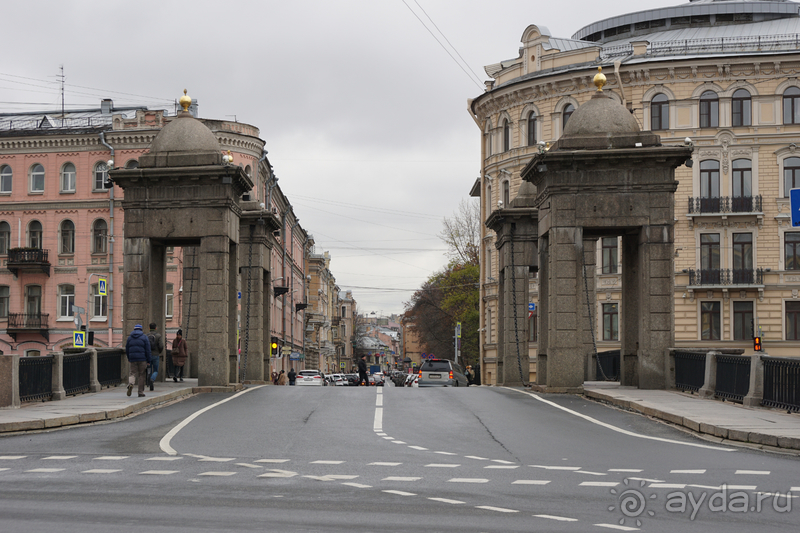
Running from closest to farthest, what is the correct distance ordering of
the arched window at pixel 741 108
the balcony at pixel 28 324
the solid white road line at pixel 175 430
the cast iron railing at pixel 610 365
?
the solid white road line at pixel 175 430 < the cast iron railing at pixel 610 365 < the arched window at pixel 741 108 < the balcony at pixel 28 324

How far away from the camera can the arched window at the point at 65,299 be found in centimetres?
6266

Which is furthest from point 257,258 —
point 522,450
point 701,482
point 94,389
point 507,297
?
point 701,482

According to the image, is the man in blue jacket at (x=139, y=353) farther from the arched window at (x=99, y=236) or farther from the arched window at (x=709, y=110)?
Result: the arched window at (x=99, y=236)

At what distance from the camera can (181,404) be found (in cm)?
2214

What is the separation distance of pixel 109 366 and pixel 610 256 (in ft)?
119

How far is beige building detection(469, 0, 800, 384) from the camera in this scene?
54375 millimetres

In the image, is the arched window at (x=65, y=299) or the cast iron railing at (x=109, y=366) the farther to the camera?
the arched window at (x=65, y=299)

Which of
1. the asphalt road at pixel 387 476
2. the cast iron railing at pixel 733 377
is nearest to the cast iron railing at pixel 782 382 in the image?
the cast iron railing at pixel 733 377

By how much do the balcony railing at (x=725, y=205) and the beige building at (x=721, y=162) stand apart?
0.05 meters

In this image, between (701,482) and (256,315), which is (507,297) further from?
(701,482)

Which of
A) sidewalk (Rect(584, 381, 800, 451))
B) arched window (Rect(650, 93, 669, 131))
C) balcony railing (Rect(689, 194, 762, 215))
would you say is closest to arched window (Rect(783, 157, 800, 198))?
balcony railing (Rect(689, 194, 762, 215))

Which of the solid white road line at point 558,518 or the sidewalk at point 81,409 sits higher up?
the solid white road line at point 558,518

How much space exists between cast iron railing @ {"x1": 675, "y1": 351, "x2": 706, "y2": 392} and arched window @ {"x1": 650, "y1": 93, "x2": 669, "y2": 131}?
3399cm

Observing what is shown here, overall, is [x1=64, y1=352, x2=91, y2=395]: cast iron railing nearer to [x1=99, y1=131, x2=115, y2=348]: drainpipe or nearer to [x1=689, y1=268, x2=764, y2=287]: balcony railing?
[x1=99, y1=131, x2=115, y2=348]: drainpipe
